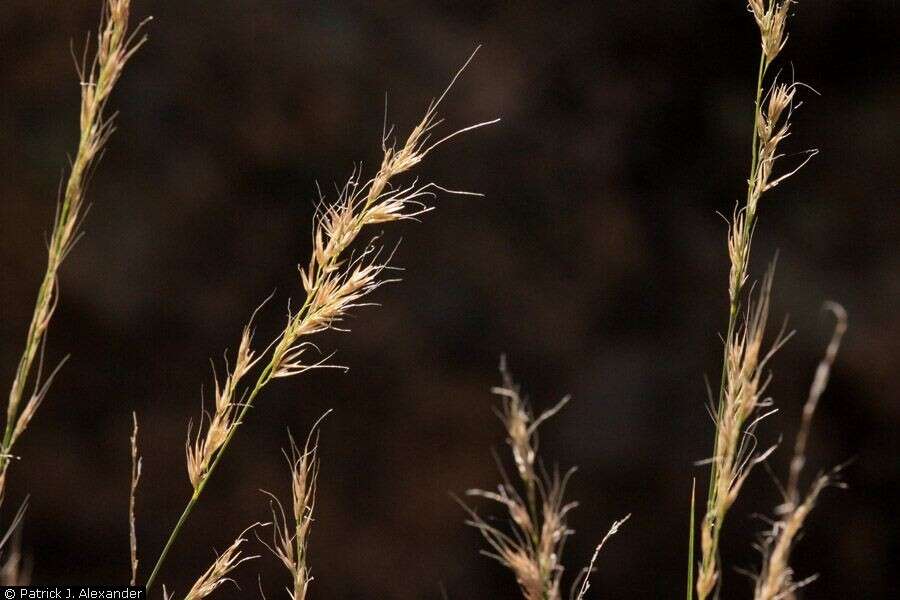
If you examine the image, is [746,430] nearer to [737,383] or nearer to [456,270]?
[737,383]

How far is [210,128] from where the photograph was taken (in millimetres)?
2240

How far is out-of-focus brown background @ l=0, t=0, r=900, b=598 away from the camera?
7.13 ft

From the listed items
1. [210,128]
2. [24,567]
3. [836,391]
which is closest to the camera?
[24,567]

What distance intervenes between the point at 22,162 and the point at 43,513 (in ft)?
2.51

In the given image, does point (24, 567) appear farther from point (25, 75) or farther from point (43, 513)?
point (25, 75)

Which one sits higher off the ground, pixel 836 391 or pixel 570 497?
pixel 836 391

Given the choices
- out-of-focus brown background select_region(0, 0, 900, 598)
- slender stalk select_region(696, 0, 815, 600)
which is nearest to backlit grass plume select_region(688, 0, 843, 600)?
slender stalk select_region(696, 0, 815, 600)

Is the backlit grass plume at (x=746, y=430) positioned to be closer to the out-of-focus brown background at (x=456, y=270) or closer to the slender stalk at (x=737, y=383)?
the slender stalk at (x=737, y=383)

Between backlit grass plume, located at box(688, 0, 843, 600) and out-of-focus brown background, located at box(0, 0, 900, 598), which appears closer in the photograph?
A: backlit grass plume, located at box(688, 0, 843, 600)

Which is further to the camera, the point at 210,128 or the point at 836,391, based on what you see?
the point at 836,391

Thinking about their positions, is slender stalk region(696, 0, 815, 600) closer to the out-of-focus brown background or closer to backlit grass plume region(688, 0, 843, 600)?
backlit grass plume region(688, 0, 843, 600)

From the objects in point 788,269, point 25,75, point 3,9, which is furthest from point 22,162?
point 788,269

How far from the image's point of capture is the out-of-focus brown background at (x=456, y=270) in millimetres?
2174

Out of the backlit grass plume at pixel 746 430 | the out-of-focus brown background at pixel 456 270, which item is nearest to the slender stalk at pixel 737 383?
the backlit grass plume at pixel 746 430
